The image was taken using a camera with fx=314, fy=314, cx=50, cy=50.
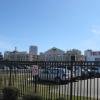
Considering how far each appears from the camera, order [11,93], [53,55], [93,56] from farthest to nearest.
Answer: [53,55], [93,56], [11,93]

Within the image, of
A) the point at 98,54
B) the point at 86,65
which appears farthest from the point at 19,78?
the point at 98,54

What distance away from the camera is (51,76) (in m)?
13.8

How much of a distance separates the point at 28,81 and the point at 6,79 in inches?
97.2

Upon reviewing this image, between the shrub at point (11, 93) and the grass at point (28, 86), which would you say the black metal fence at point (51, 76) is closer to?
the grass at point (28, 86)

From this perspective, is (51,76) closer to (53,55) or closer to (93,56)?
(93,56)

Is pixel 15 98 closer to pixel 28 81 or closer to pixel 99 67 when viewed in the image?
pixel 28 81

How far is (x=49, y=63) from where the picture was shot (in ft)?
42.5

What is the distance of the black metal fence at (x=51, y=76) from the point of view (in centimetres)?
1192

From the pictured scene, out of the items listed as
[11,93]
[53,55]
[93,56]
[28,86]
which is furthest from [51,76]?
[53,55]

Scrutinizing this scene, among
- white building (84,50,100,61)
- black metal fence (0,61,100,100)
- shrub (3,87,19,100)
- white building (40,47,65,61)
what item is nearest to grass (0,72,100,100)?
black metal fence (0,61,100,100)

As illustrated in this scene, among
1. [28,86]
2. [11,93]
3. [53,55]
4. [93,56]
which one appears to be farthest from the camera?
[53,55]

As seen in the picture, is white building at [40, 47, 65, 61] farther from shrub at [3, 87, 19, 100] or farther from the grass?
shrub at [3, 87, 19, 100]

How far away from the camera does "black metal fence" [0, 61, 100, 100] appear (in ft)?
39.1

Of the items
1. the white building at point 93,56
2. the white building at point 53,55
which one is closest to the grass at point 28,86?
the white building at point 53,55
